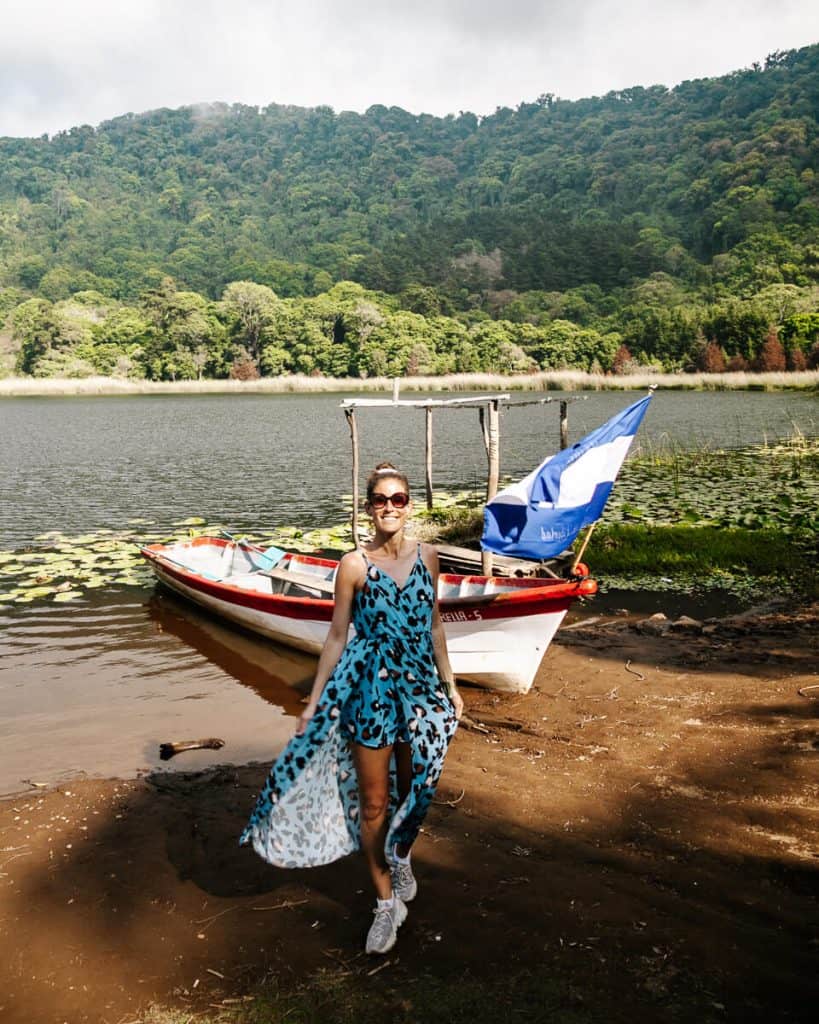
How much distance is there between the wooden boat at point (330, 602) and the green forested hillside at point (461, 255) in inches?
2322

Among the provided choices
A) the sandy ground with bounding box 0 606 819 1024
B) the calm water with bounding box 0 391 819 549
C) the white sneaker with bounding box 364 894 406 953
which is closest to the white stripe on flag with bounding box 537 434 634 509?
the sandy ground with bounding box 0 606 819 1024

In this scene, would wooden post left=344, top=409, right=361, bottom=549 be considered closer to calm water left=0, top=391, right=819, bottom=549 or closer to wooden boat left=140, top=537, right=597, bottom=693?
wooden boat left=140, top=537, right=597, bottom=693

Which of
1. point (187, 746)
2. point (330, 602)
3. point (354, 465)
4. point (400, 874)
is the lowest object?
point (187, 746)

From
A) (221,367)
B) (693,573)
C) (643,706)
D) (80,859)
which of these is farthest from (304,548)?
(221,367)

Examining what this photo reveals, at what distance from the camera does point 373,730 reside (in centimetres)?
325

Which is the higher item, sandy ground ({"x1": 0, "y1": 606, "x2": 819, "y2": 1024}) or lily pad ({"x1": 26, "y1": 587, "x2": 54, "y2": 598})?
sandy ground ({"x1": 0, "y1": 606, "x2": 819, "y2": 1024})

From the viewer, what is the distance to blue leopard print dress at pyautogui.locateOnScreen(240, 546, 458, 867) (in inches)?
130

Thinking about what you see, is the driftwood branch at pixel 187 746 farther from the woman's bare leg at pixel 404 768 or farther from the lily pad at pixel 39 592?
the lily pad at pixel 39 592

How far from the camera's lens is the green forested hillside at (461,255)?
3388 inches

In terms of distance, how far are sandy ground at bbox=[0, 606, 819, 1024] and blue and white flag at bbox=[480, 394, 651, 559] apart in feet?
4.89

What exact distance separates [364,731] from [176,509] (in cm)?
1584

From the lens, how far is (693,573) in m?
10.9

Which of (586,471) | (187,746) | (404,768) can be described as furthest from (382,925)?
(586,471)

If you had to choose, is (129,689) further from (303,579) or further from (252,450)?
(252,450)
